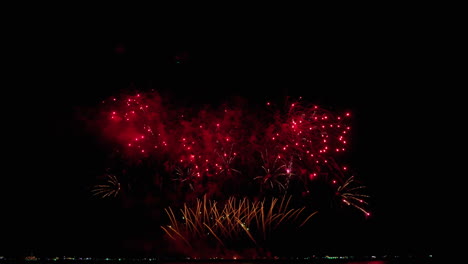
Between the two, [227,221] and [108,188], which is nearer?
[227,221]

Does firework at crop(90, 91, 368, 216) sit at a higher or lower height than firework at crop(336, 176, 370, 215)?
higher

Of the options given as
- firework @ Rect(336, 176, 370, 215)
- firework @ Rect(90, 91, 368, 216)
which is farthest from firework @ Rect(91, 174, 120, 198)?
firework @ Rect(336, 176, 370, 215)

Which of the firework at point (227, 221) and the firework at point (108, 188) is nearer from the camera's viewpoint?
the firework at point (227, 221)

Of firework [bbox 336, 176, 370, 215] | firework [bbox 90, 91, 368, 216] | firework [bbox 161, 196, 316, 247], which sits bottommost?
firework [bbox 161, 196, 316, 247]

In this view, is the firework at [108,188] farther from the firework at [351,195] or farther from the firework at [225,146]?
the firework at [351,195]

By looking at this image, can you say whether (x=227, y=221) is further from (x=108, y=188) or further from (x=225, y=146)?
(x=108, y=188)

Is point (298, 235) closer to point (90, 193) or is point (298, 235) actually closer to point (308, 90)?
point (308, 90)

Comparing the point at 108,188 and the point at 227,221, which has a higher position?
the point at 108,188

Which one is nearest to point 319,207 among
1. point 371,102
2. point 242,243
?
point 242,243

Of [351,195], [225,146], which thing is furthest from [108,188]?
[351,195]

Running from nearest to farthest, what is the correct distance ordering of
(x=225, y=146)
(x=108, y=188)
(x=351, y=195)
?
1. (x=225, y=146)
2. (x=108, y=188)
3. (x=351, y=195)

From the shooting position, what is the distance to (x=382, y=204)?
8805 mm

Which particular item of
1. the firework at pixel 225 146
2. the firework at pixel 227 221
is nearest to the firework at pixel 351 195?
the firework at pixel 225 146

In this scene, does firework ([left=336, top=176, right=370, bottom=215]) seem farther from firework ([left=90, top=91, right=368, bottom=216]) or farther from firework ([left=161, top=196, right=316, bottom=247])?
firework ([left=161, top=196, right=316, bottom=247])
